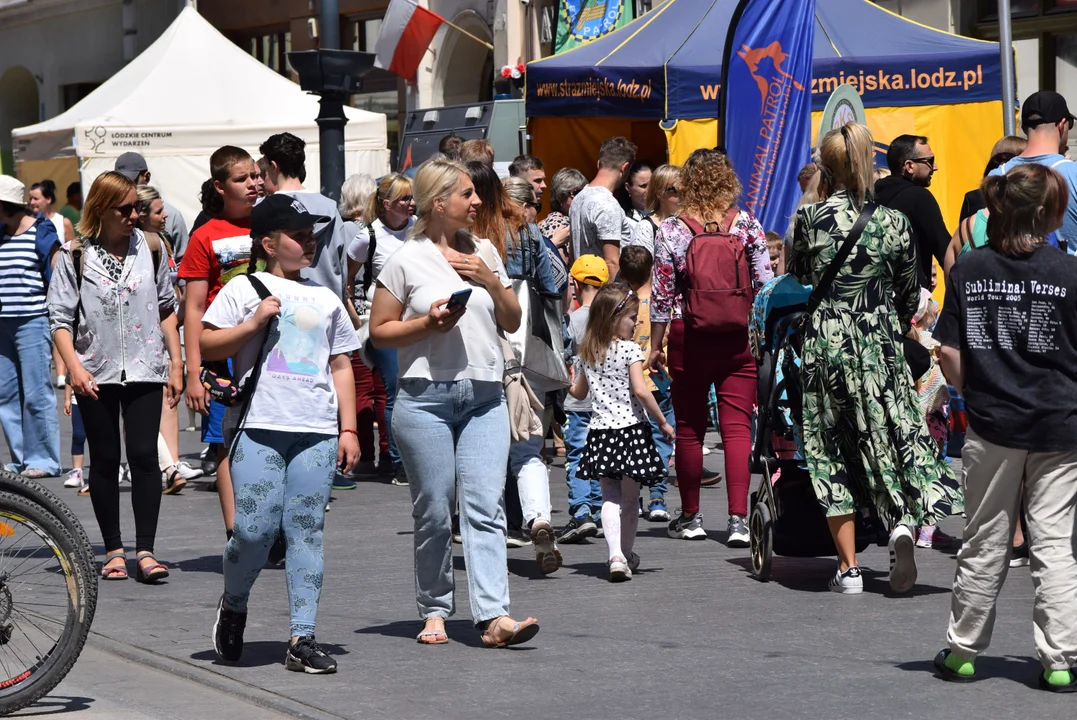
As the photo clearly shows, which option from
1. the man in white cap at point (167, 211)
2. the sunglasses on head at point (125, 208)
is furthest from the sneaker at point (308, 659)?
the man in white cap at point (167, 211)

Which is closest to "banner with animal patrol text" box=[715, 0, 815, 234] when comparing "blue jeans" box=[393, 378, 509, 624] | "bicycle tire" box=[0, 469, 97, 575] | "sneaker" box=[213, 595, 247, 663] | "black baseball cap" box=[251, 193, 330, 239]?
"blue jeans" box=[393, 378, 509, 624]

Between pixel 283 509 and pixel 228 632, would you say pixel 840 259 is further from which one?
pixel 228 632

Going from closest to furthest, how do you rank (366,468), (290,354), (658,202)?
(290,354)
(658,202)
(366,468)

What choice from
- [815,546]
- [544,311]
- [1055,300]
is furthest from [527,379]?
[1055,300]

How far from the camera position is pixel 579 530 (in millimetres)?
8867

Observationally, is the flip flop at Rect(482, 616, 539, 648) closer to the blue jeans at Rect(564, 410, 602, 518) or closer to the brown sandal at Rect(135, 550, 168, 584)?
the brown sandal at Rect(135, 550, 168, 584)

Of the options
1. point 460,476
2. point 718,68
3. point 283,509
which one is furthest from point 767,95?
point 283,509

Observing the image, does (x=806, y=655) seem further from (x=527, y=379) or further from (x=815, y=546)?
(x=527, y=379)

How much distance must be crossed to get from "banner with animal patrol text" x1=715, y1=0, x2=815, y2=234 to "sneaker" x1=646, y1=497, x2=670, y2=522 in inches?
120

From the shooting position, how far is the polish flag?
2020 cm

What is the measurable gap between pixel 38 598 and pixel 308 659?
0.95m

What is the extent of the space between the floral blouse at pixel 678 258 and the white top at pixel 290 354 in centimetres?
295

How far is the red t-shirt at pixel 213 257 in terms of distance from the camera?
766cm

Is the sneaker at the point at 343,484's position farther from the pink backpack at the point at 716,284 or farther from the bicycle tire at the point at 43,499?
the bicycle tire at the point at 43,499
